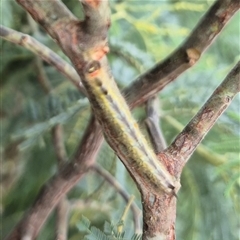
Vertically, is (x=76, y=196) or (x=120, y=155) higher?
(x=120, y=155)

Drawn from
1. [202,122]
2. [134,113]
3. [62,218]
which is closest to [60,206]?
[62,218]

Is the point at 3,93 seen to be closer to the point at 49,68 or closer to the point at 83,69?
the point at 49,68

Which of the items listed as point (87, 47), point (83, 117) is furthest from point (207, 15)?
point (83, 117)

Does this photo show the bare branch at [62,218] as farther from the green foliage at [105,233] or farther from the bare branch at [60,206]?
the green foliage at [105,233]

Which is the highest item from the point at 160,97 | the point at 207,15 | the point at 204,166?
the point at 207,15

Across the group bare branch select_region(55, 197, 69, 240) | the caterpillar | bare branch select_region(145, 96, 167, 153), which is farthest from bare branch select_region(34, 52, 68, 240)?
the caterpillar

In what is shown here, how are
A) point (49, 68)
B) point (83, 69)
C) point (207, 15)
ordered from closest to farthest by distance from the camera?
point (83, 69) → point (207, 15) → point (49, 68)

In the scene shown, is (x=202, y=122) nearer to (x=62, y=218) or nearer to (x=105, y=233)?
(x=105, y=233)
